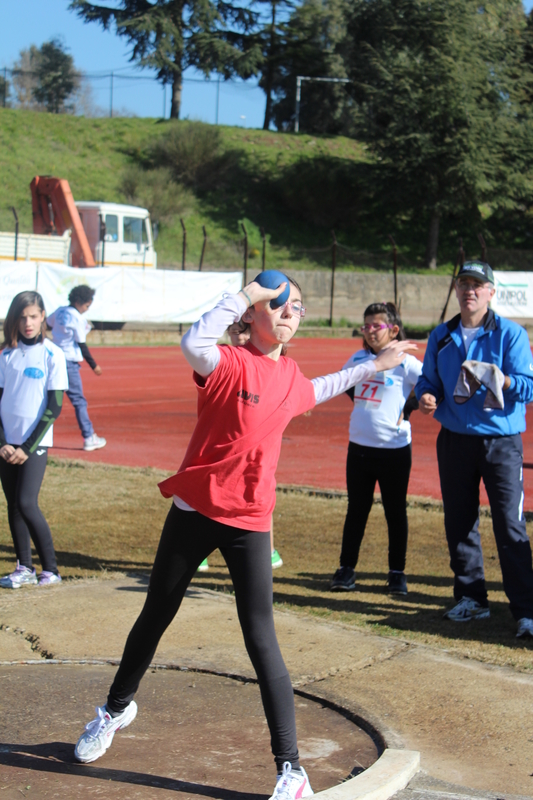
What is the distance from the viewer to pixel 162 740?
11.5 ft

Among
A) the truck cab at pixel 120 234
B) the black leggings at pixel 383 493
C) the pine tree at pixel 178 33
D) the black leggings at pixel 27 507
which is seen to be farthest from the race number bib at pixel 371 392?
the pine tree at pixel 178 33

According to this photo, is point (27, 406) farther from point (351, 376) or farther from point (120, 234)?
point (120, 234)

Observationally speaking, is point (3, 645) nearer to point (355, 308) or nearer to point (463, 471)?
point (463, 471)

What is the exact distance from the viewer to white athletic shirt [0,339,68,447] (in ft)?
18.2

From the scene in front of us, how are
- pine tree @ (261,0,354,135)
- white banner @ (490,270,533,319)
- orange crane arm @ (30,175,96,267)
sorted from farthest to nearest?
1. pine tree @ (261,0,354,135)
2. orange crane arm @ (30,175,96,267)
3. white banner @ (490,270,533,319)

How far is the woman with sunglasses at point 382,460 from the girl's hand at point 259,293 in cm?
285

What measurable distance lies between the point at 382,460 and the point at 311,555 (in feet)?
4.28

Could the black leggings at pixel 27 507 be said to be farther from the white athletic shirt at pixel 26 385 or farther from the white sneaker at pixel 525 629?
the white sneaker at pixel 525 629

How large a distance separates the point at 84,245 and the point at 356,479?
25.2m

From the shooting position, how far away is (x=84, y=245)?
96.8 feet

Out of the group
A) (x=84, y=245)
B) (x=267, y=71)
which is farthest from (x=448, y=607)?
(x=267, y=71)

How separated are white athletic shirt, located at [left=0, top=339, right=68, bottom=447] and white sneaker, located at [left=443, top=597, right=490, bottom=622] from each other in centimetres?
279

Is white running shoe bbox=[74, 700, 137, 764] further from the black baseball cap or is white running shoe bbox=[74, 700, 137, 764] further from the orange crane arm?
the orange crane arm

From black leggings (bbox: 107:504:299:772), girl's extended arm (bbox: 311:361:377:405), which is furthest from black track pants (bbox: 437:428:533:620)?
black leggings (bbox: 107:504:299:772)
